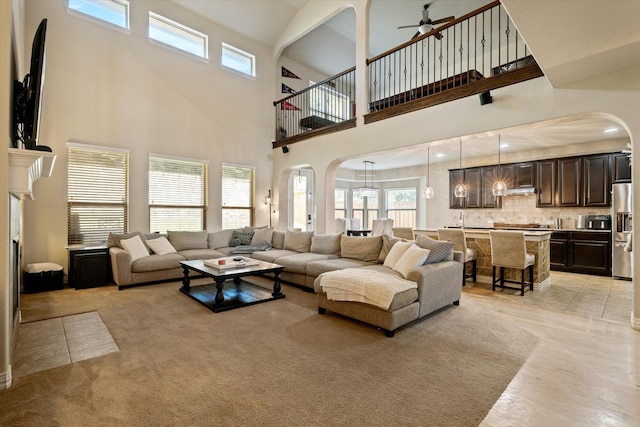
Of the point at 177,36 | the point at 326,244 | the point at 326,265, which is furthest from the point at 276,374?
the point at 177,36

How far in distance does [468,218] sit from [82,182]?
8831 mm

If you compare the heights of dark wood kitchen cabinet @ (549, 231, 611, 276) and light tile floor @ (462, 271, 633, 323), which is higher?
dark wood kitchen cabinet @ (549, 231, 611, 276)

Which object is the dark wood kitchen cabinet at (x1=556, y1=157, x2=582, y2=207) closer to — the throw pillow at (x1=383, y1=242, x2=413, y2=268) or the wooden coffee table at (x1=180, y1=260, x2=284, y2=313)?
the throw pillow at (x1=383, y1=242, x2=413, y2=268)

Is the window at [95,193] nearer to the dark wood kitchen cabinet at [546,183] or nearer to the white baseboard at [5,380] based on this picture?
the white baseboard at [5,380]

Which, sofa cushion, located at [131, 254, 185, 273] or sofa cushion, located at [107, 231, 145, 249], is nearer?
sofa cushion, located at [131, 254, 185, 273]

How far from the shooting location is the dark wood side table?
16.1ft

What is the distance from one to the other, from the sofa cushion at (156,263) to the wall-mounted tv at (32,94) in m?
2.87

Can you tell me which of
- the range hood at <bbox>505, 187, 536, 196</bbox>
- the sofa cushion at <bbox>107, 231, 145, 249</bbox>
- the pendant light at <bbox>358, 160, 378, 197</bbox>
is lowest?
the sofa cushion at <bbox>107, 231, 145, 249</bbox>

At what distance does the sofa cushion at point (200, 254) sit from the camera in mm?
5644

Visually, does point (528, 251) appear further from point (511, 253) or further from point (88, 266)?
point (88, 266)

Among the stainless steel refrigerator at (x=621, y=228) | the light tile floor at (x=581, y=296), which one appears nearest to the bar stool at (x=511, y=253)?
the light tile floor at (x=581, y=296)

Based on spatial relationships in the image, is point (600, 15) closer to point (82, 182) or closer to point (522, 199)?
point (522, 199)

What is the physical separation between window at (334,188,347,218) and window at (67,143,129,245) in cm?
669

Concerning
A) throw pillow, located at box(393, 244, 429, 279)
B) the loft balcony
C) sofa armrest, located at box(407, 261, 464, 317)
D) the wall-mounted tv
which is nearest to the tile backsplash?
the loft balcony
